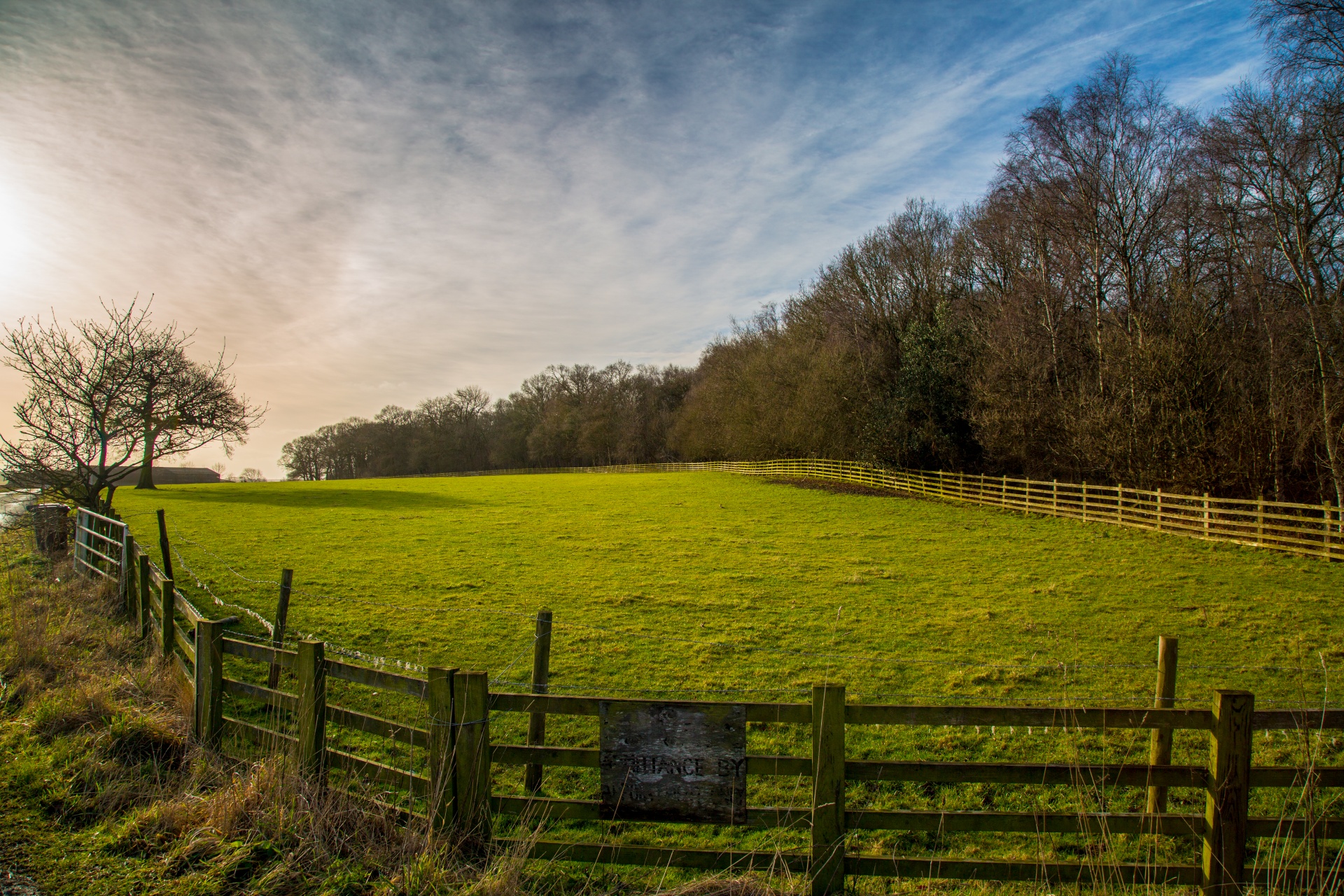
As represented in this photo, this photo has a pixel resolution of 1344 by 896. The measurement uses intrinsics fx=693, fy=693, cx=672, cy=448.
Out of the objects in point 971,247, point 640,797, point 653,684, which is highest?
point 971,247

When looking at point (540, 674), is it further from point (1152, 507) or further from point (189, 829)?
point (1152, 507)

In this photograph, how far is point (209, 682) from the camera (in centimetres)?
540

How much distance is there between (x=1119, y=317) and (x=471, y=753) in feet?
93.0

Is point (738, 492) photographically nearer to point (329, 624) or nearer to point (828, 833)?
point (329, 624)

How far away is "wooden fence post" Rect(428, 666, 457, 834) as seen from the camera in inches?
160

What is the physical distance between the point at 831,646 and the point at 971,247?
36068 millimetres

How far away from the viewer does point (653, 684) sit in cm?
857

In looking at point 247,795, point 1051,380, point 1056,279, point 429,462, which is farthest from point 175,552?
point 429,462

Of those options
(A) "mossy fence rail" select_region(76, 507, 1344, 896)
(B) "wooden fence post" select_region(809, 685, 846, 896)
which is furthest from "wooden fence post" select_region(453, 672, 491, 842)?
(B) "wooden fence post" select_region(809, 685, 846, 896)

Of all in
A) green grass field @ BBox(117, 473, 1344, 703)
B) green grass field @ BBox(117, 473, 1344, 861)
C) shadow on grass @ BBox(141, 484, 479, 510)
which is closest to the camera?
green grass field @ BBox(117, 473, 1344, 861)

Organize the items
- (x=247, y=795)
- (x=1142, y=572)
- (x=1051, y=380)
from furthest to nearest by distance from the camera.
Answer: (x=1051, y=380) → (x=1142, y=572) → (x=247, y=795)

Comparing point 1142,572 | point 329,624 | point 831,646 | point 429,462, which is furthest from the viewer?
point 429,462

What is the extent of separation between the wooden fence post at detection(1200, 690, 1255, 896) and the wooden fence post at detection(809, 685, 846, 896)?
196cm

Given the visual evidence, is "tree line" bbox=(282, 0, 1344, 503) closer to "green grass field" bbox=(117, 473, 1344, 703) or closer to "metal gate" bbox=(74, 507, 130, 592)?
"green grass field" bbox=(117, 473, 1344, 703)
